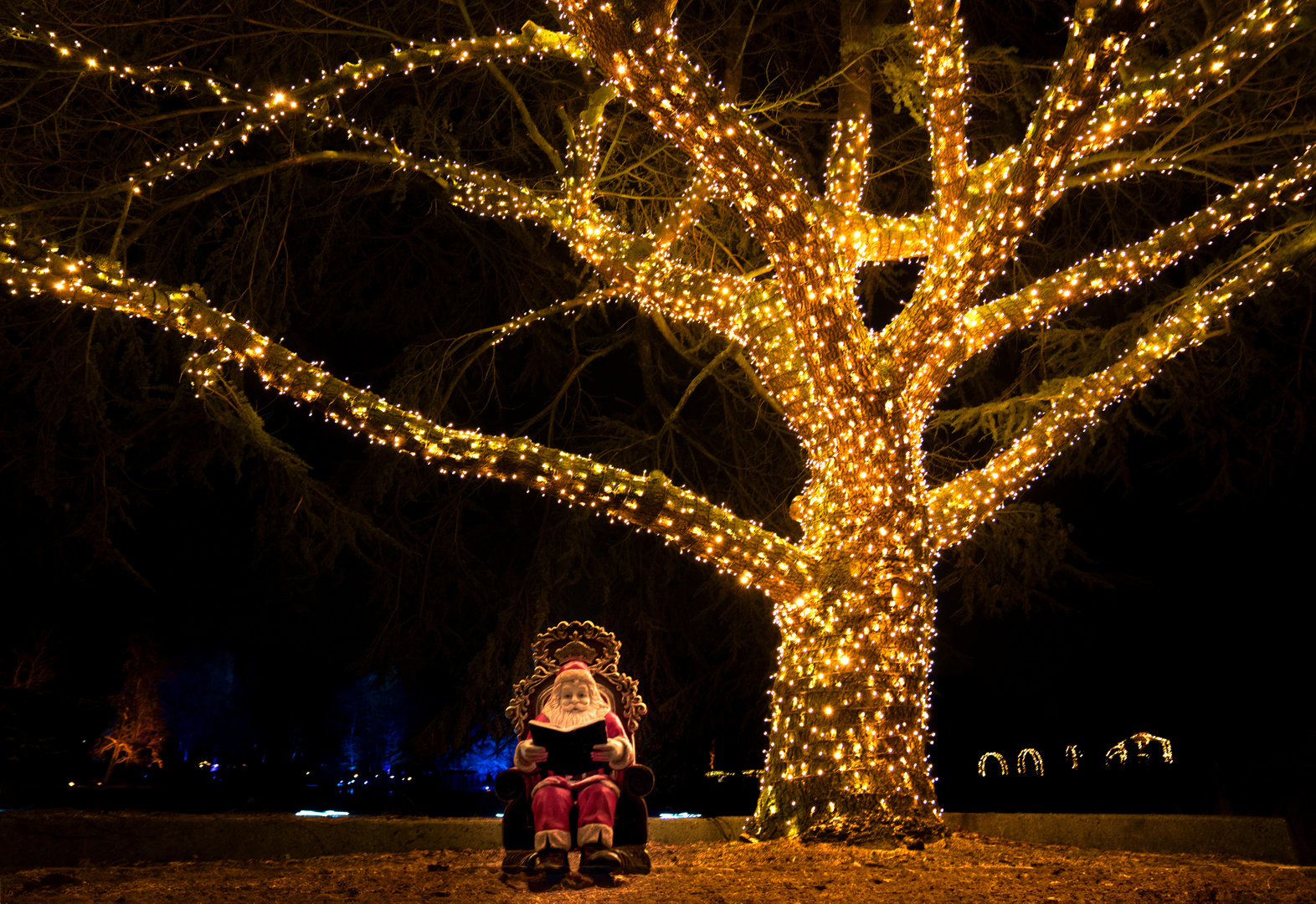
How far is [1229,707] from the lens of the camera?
15008mm

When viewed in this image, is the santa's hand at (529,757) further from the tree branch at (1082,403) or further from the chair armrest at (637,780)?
the tree branch at (1082,403)

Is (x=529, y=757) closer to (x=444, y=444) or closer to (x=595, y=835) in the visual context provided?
(x=595, y=835)

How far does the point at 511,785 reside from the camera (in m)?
4.32

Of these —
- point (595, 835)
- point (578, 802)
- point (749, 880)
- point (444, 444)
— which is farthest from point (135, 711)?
point (749, 880)

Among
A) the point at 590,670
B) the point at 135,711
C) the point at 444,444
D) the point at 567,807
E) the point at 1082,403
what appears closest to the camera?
the point at 567,807

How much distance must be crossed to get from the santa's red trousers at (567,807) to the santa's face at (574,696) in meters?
0.37

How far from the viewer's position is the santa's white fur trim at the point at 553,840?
13.4 ft

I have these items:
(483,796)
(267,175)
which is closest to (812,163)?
(267,175)

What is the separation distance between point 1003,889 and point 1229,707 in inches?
522

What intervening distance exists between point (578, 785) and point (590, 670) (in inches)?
24.3

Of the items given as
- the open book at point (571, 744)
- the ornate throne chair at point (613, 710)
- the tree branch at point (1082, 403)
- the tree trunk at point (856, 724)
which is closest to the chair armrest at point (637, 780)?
the ornate throne chair at point (613, 710)

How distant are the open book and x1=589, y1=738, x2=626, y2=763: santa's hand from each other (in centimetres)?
2

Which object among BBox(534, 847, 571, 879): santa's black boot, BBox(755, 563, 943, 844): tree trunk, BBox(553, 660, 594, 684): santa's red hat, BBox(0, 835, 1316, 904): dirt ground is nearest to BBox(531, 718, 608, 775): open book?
BBox(553, 660, 594, 684): santa's red hat

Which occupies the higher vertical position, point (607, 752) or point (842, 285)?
point (842, 285)
